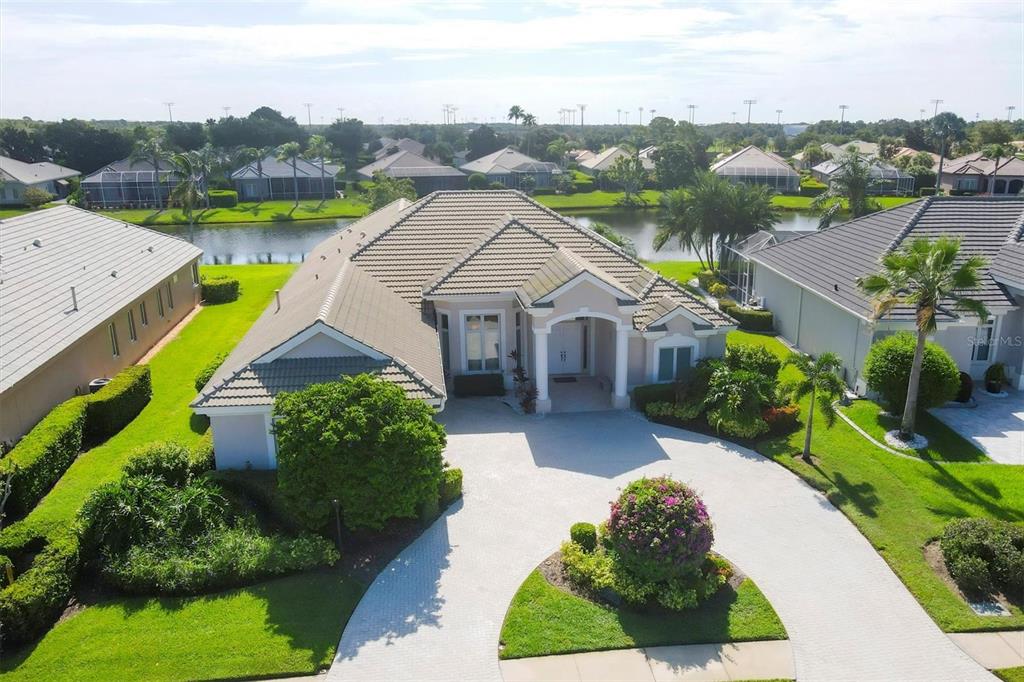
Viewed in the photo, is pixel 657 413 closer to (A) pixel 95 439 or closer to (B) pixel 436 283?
(B) pixel 436 283

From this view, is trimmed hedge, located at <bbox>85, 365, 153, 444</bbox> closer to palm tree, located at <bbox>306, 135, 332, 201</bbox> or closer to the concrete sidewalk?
the concrete sidewalk

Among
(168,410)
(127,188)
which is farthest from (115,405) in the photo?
(127,188)

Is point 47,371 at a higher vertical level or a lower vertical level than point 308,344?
lower

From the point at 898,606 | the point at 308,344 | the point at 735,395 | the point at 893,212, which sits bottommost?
the point at 898,606

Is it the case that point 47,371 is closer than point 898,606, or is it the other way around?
point 898,606

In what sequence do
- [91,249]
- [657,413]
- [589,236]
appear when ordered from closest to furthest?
[657,413] → [589,236] → [91,249]

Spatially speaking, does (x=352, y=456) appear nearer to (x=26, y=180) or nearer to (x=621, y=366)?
(x=621, y=366)

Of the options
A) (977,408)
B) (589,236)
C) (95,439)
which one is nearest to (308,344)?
(95,439)

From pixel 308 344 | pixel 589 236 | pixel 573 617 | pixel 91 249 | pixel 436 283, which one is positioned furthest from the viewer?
pixel 91 249
